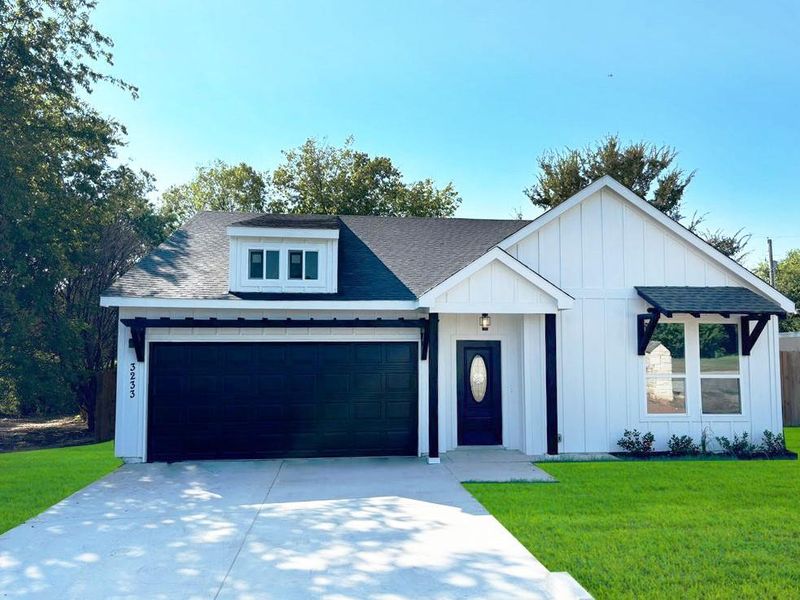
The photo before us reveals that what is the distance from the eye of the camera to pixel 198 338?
9.84 m

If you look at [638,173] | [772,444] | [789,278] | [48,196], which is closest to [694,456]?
[772,444]

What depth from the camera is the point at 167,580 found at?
4621 mm

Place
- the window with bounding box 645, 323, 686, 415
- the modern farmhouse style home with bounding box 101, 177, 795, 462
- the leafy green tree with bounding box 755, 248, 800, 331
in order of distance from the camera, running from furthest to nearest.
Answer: the leafy green tree with bounding box 755, 248, 800, 331, the window with bounding box 645, 323, 686, 415, the modern farmhouse style home with bounding box 101, 177, 795, 462

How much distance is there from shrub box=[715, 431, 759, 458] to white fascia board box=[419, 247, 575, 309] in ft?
14.2

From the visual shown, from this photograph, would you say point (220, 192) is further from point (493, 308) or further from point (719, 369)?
point (719, 369)

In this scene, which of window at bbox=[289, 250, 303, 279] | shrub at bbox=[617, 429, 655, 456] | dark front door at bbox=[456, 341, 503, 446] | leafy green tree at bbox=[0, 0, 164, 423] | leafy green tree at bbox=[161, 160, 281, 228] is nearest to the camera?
shrub at bbox=[617, 429, 655, 456]

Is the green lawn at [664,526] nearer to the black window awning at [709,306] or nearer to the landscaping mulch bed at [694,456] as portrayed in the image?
the landscaping mulch bed at [694,456]

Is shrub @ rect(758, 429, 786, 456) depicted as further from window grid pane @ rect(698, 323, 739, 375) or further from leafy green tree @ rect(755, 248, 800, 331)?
leafy green tree @ rect(755, 248, 800, 331)

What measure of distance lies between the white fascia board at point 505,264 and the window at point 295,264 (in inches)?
106

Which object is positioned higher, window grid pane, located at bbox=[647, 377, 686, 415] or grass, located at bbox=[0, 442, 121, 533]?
window grid pane, located at bbox=[647, 377, 686, 415]

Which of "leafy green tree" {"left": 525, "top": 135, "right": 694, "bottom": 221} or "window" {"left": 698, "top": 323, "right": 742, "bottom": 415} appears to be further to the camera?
"leafy green tree" {"left": 525, "top": 135, "right": 694, "bottom": 221}

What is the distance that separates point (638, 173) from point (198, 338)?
2376 cm

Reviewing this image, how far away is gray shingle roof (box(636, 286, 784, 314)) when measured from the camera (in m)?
9.98

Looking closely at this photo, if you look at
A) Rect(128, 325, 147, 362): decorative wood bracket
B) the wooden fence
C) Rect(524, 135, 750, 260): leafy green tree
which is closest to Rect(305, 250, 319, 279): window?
Rect(128, 325, 147, 362): decorative wood bracket
